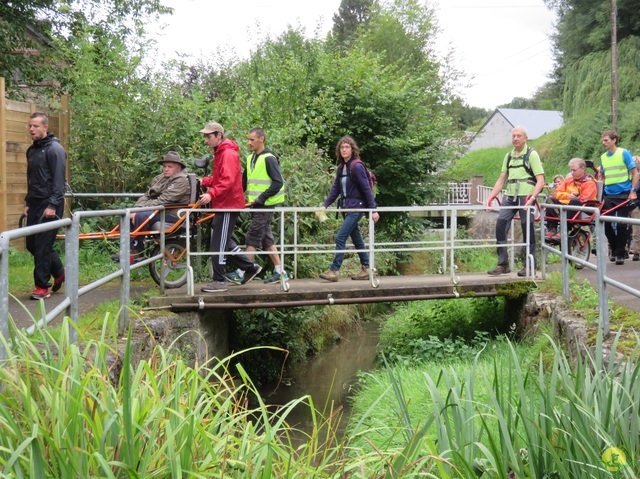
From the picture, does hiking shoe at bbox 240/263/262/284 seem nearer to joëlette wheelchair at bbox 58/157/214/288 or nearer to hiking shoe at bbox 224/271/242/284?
hiking shoe at bbox 224/271/242/284

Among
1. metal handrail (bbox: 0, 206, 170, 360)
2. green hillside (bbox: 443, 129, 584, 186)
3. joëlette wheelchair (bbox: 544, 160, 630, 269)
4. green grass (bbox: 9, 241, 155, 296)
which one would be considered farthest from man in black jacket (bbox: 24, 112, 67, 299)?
green hillside (bbox: 443, 129, 584, 186)

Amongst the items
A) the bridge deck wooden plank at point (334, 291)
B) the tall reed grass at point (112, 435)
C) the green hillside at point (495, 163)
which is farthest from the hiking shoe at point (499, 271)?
the green hillside at point (495, 163)

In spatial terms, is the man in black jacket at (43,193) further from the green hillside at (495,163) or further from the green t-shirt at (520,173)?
the green hillside at (495,163)

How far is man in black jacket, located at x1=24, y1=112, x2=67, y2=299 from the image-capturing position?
23.7ft

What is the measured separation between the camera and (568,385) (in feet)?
11.3

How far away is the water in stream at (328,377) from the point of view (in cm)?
935

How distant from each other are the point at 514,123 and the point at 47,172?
6147 centimetres

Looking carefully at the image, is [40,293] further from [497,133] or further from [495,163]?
[497,133]

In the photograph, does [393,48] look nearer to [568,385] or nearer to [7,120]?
[7,120]

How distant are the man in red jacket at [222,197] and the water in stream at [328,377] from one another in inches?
56.3

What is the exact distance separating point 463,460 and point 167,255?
579 cm

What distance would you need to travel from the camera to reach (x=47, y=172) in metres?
7.39

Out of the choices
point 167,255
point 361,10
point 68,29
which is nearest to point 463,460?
point 167,255

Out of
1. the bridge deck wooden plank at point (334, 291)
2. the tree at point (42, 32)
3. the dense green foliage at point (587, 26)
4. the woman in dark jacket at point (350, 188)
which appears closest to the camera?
the bridge deck wooden plank at point (334, 291)
